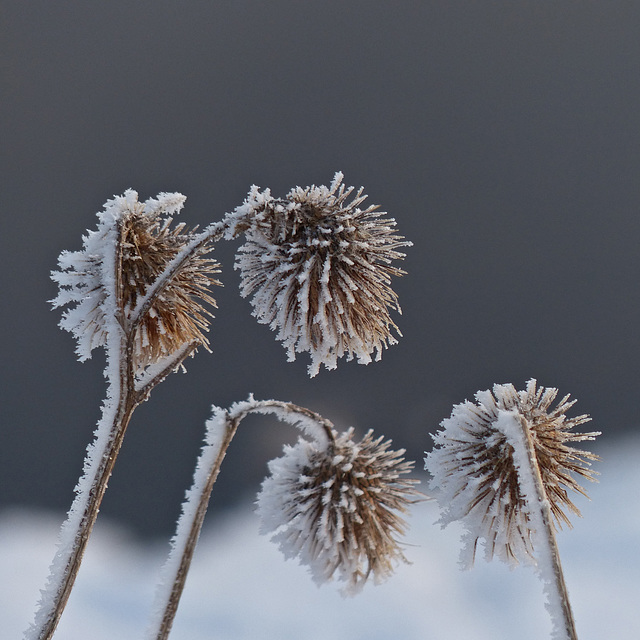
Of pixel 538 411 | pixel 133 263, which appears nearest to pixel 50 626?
pixel 133 263

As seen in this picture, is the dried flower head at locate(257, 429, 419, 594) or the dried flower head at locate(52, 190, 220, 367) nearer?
the dried flower head at locate(257, 429, 419, 594)

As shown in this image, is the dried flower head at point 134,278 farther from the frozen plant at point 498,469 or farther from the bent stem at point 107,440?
the frozen plant at point 498,469

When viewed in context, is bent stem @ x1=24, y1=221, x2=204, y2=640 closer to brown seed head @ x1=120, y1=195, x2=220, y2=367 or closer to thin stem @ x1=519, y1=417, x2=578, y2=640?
brown seed head @ x1=120, y1=195, x2=220, y2=367

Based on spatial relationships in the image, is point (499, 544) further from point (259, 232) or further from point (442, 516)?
point (259, 232)

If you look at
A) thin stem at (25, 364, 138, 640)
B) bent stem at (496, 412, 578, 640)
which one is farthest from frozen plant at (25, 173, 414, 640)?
bent stem at (496, 412, 578, 640)

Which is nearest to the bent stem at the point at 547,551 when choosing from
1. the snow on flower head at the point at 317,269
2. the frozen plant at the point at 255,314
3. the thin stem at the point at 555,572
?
the thin stem at the point at 555,572

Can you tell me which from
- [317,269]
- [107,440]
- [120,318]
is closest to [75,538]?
[107,440]

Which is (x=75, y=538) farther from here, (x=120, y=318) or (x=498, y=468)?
(x=498, y=468)

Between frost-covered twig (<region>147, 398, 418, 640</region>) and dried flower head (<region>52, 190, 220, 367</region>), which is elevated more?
dried flower head (<region>52, 190, 220, 367</region>)
